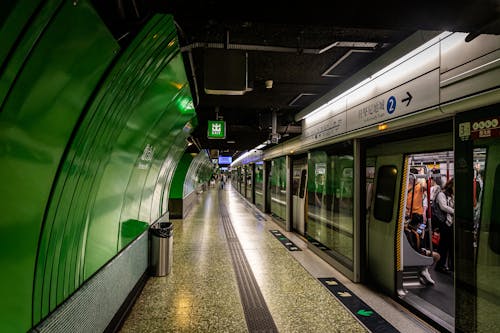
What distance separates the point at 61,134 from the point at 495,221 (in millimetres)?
3248

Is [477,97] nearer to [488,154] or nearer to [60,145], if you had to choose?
[488,154]

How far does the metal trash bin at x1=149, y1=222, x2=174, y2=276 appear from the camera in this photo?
4.65 meters

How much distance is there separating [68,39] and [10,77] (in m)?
0.36

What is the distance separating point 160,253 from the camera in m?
4.68

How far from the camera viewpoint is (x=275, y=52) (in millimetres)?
3848

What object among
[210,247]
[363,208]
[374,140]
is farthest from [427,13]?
[210,247]

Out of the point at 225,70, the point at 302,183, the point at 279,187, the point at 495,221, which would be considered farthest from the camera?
the point at 279,187

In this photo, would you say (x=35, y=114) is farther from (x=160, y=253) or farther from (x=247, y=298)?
(x=160, y=253)

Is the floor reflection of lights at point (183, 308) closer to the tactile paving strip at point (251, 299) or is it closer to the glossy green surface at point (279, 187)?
the tactile paving strip at point (251, 299)

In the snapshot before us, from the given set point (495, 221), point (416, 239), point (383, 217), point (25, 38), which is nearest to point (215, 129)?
point (383, 217)

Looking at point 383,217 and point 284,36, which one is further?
point 383,217

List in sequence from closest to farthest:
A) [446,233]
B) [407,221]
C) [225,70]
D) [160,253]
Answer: [225,70], [160,253], [446,233], [407,221]

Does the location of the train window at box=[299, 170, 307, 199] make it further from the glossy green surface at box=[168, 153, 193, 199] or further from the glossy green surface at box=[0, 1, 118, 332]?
the glossy green surface at box=[0, 1, 118, 332]

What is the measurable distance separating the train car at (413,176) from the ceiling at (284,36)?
0.39m
